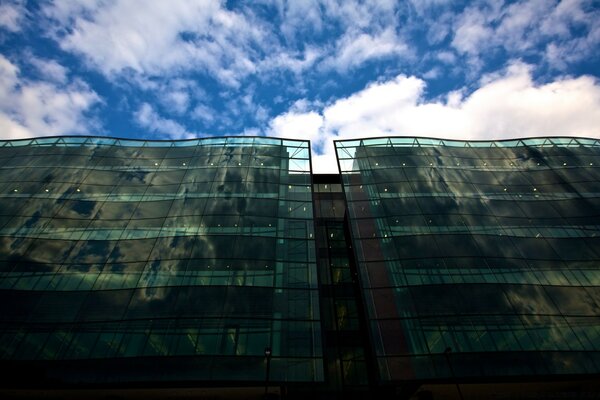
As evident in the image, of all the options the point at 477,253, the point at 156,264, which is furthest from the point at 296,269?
the point at 477,253

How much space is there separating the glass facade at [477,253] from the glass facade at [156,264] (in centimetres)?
396

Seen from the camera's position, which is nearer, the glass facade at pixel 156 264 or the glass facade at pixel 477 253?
the glass facade at pixel 156 264

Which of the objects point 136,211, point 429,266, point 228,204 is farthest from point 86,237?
point 429,266

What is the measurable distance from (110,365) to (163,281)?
14.8 ft

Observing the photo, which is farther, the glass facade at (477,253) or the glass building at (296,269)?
the glass facade at (477,253)

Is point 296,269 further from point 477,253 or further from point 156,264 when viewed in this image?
point 477,253

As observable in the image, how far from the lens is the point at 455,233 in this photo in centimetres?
2019

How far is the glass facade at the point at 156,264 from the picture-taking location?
14.6 m

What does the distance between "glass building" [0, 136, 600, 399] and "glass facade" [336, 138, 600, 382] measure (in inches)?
4.1

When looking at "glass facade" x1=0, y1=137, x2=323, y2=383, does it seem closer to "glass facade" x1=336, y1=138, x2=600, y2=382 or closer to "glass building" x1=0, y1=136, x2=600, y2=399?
"glass building" x1=0, y1=136, x2=600, y2=399

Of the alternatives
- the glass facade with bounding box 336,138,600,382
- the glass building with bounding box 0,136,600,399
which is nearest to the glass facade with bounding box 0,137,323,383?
the glass building with bounding box 0,136,600,399

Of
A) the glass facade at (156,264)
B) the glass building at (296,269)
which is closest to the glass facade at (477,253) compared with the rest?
the glass building at (296,269)

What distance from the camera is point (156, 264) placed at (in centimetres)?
1838

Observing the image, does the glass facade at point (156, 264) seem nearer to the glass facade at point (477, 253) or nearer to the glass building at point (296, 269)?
the glass building at point (296, 269)
